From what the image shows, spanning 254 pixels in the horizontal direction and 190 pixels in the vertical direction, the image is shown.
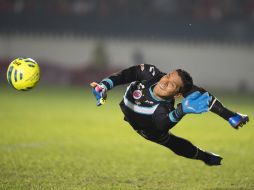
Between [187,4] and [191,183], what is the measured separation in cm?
2560

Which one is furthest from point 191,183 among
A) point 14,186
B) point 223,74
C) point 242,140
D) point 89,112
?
point 223,74

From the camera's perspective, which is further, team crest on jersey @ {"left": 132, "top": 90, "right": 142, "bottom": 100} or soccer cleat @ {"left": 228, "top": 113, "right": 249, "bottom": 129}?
team crest on jersey @ {"left": 132, "top": 90, "right": 142, "bottom": 100}

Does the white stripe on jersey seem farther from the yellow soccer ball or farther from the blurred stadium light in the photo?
the blurred stadium light

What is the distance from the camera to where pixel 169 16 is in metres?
32.0

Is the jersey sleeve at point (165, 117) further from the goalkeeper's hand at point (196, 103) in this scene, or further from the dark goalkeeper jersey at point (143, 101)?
the goalkeeper's hand at point (196, 103)

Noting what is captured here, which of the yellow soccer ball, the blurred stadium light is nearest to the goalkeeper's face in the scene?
the yellow soccer ball

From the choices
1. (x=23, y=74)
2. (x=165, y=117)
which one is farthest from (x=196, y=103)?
(x=23, y=74)

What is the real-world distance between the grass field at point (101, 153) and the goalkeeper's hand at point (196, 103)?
→ 4.24 ft

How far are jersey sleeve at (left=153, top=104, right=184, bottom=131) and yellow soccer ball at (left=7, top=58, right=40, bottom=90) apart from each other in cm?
166

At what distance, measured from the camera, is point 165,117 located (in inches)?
232

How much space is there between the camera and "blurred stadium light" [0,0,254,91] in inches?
1131

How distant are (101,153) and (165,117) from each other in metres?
3.27

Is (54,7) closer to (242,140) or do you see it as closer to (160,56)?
(160,56)

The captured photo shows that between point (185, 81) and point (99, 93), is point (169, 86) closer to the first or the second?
point (185, 81)
